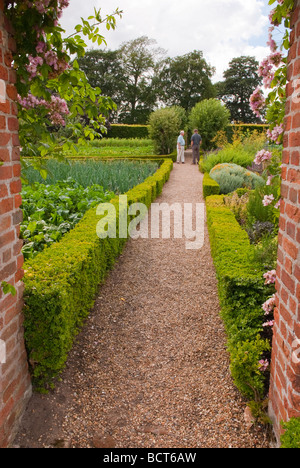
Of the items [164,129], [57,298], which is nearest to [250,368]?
[57,298]

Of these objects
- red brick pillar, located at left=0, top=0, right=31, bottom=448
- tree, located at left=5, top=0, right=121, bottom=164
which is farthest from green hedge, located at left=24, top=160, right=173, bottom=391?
tree, located at left=5, top=0, right=121, bottom=164

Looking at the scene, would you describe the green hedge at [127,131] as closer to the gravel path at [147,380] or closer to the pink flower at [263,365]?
the gravel path at [147,380]

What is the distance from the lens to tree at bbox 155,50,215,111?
36.9 m

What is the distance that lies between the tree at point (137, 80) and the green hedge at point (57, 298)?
38393 millimetres

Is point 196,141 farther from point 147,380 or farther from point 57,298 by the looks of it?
point 57,298

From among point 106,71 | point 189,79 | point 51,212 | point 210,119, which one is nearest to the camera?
point 51,212

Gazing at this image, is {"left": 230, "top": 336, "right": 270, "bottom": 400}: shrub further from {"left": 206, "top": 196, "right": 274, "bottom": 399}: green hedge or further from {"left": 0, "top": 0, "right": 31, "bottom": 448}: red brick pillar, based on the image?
{"left": 0, "top": 0, "right": 31, "bottom": 448}: red brick pillar

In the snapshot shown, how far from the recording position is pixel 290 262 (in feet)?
6.25

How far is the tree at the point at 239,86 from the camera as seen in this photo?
142ft

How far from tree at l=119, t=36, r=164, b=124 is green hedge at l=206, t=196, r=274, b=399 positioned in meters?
38.4

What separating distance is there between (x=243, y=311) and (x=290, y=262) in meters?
1.19

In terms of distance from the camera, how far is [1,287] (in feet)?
6.79

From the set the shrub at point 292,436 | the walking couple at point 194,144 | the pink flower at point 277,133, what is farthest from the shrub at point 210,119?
the shrub at point 292,436
